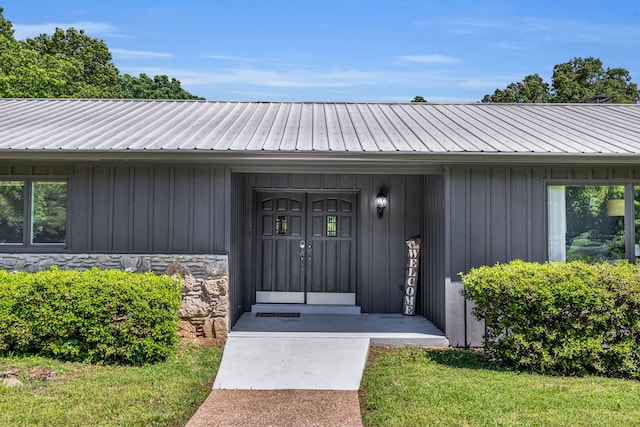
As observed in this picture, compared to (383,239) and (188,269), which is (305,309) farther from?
(188,269)

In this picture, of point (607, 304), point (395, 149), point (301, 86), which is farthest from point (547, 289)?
point (301, 86)

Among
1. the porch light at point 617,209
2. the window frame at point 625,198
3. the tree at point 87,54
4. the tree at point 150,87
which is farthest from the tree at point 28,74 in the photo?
the porch light at point 617,209

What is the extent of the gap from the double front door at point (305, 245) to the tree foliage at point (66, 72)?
15.0 metres

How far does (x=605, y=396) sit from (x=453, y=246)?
2.53m

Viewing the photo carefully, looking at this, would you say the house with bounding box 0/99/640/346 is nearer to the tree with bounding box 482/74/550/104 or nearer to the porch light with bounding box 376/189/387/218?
the porch light with bounding box 376/189/387/218

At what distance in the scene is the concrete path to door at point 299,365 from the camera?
4.44m

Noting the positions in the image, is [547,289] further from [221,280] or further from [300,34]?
[300,34]

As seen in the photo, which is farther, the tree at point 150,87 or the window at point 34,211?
the tree at point 150,87

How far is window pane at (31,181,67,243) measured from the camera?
Answer: 6.86 meters

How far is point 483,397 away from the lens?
15.1 ft

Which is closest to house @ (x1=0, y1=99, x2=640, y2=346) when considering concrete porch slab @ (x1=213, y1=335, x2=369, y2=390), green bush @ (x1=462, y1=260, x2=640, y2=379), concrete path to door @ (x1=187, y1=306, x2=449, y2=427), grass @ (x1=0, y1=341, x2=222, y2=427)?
concrete path to door @ (x1=187, y1=306, x2=449, y2=427)

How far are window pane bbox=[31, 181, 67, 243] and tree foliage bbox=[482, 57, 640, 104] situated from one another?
28.4 meters

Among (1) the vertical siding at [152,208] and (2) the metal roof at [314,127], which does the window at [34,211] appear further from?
(2) the metal roof at [314,127]

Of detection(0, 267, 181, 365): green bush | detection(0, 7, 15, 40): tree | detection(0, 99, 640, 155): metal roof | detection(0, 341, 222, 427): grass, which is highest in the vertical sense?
detection(0, 7, 15, 40): tree
